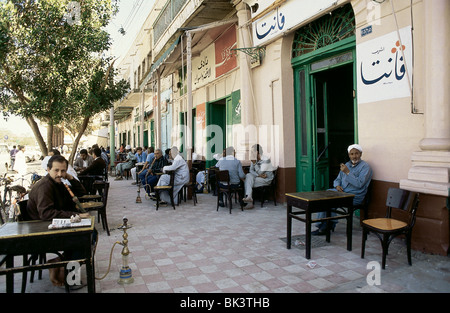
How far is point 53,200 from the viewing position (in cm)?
340

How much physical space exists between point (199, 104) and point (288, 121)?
6.29 m

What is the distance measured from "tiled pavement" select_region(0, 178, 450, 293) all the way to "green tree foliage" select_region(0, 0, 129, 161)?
A: 4.16 metres

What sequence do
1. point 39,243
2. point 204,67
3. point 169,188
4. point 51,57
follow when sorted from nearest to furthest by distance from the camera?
point 39,243
point 169,188
point 51,57
point 204,67

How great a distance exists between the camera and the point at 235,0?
8492 millimetres

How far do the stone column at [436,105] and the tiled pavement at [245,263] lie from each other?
92 centimetres

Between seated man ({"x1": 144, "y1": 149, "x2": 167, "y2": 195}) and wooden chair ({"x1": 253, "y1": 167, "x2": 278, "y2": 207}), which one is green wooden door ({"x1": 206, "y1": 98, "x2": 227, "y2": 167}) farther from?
wooden chair ({"x1": 253, "y1": 167, "x2": 278, "y2": 207})

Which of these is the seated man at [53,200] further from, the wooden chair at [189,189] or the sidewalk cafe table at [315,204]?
the wooden chair at [189,189]

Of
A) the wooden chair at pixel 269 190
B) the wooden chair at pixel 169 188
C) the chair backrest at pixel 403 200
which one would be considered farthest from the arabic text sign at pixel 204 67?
the chair backrest at pixel 403 200

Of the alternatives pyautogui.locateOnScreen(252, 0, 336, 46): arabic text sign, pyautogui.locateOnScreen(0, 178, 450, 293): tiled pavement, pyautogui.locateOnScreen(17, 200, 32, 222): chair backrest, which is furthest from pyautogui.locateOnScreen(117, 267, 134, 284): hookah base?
pyautogui.locateOnScreen(252, 0, 336, 46): arabic text sign

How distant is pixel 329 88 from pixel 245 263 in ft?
17.6

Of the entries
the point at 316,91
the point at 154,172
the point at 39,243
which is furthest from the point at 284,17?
the point at 39,243

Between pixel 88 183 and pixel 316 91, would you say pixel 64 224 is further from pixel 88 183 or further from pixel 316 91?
pixel 316 91
